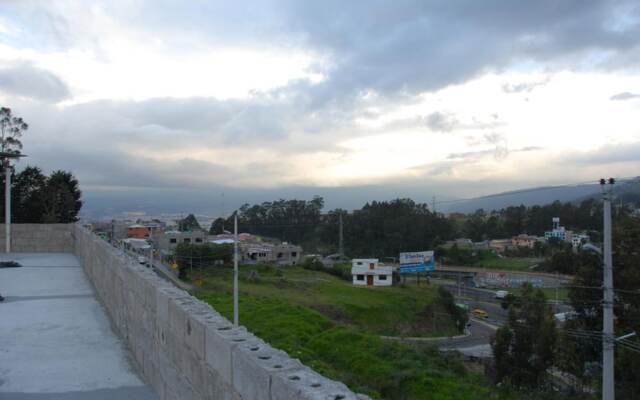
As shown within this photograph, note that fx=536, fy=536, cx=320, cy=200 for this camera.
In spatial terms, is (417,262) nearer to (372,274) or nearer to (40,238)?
(372,274)

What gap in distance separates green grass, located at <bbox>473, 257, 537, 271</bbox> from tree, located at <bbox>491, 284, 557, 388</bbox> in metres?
35.5

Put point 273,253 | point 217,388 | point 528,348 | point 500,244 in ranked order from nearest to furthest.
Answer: point 217,388 < point 528,348 < point 273,253 < point 500,244

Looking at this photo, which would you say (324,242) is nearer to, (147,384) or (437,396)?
(437,396)

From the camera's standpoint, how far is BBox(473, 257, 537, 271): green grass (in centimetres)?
5389

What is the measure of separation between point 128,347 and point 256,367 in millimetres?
5064

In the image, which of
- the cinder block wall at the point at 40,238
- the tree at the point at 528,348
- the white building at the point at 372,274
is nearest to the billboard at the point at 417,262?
the white building at the point at 372,274

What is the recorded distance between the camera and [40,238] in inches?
786

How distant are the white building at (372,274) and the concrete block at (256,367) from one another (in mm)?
43343

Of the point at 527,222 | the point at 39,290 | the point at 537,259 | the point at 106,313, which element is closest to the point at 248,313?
the point at 39,290

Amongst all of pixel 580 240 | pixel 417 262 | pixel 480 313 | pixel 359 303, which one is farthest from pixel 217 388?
pixel 417 262

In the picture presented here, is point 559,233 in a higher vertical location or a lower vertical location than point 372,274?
higher

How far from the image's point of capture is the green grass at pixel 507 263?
5389 centimetres

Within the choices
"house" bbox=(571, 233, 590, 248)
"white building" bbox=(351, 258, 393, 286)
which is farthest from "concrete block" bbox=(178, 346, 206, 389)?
"white building" bbox=(351, 258, 393, 286)

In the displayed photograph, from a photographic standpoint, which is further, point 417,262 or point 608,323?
point 417,262
